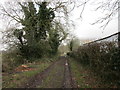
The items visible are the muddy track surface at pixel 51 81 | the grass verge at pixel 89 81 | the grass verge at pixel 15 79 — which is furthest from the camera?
the grass verge at pixel 15 79

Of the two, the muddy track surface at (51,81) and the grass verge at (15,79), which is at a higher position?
the grass verge at (15,79)

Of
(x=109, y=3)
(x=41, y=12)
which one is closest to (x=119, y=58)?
(x=109, y=3)

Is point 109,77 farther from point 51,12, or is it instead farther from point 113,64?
point 51,12

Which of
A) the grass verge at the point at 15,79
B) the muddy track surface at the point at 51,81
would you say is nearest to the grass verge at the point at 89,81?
the muddy track surface at the point at 51,81

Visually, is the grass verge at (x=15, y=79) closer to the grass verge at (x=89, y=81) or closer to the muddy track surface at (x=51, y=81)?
the muddy track surface at (x=51, y=81)

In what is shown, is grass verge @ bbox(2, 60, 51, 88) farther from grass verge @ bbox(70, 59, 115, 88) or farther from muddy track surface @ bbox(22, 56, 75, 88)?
grass verge @ bbox(70, 59, 115, 88)

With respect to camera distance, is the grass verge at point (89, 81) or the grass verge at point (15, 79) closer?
the grass verge at point (89, 81)

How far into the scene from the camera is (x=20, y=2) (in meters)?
18.6

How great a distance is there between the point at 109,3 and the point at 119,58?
112 inches

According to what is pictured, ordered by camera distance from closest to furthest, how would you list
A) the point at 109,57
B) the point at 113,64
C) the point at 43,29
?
the point at 113,64 → the point at 109,57 → the point at 43,29

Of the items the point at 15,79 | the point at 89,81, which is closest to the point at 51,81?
the point at 89,81

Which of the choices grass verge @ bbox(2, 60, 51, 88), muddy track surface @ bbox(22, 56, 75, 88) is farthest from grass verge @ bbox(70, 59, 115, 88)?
grass verge @ bbox(2, 60, 51, 88)

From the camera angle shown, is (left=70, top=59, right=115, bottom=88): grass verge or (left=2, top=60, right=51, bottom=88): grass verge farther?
(left=2, top=60, right=51, bottom=88): grass verge

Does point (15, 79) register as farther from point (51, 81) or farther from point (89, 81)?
point (89, 81)
